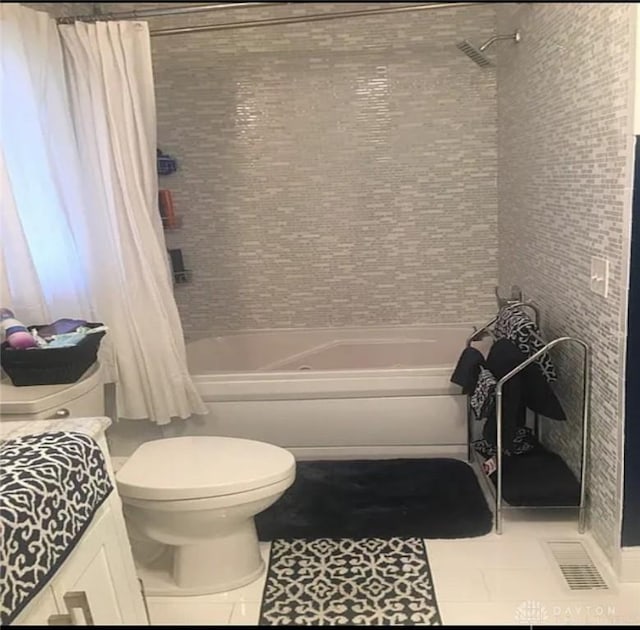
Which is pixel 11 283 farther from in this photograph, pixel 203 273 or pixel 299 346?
pixel 299 346

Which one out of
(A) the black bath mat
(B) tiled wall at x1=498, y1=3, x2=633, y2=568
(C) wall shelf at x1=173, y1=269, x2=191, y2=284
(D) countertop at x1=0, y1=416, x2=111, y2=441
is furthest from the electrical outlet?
(C) wall shelf at x1=173, y1=269, x2=191, y2=284

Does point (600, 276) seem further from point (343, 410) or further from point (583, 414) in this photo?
point (343, 410)

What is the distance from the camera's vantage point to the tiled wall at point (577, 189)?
1.72 metres

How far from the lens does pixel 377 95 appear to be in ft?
10.4

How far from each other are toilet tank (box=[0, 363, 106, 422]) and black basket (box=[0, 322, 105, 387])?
0.02 m

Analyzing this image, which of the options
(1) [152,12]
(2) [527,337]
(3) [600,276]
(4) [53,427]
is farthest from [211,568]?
(1) [152,12]

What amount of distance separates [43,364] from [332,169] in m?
1.94

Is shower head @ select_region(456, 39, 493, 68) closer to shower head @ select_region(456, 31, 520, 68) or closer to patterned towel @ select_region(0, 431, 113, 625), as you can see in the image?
shower head @ select_region(456, 31, 520, 68)

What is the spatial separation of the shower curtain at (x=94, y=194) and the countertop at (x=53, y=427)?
67 cm

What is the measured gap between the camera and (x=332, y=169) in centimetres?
326

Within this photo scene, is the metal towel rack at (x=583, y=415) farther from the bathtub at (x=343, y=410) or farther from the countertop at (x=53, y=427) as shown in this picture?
the countertop at (x=53, y=427)

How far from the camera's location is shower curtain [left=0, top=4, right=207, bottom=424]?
2016mm

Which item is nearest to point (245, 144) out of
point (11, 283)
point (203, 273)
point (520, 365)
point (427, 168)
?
point (203, 273)

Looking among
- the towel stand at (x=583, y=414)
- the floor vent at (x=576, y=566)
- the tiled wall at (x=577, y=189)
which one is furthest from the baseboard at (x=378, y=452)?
the floor vent at (x=576, y=566)
